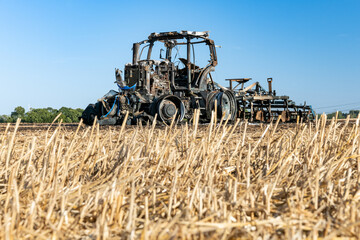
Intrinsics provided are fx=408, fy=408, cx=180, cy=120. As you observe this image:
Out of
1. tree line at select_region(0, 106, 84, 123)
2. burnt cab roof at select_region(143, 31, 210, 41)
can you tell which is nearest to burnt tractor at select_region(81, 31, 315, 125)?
burnt cab roof at select_region(143, 31, 210, 41)

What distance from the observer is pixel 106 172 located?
9.80ft

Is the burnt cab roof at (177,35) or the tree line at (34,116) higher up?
the burnt cab roof at (177,35)

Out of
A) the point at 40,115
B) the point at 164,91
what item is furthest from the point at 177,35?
the point at 40,115

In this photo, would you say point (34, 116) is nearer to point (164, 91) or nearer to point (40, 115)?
point (40, 115)

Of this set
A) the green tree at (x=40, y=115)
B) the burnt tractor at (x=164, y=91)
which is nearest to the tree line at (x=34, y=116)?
the green tree at (x=40, y=115)

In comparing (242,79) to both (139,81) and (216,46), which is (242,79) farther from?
(139,81)

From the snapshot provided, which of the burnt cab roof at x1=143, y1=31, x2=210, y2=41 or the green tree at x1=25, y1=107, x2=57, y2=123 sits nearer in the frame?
the burnt cab roof at x1=143, y1=31, x2=210, y2=41

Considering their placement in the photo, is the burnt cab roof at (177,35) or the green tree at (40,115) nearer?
the burnt cab roof at (177,35)

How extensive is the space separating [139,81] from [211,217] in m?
10.7

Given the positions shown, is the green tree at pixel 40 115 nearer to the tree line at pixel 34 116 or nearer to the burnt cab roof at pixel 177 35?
the tree line at pixel 34 116

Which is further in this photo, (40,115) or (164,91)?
(40,115)

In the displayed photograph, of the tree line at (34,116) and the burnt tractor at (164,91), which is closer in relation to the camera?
the burnt tractor at (164,91)

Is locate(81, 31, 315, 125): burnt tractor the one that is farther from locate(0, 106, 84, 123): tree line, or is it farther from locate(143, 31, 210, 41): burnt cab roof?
locate(0, 106, 84, 123): tree line

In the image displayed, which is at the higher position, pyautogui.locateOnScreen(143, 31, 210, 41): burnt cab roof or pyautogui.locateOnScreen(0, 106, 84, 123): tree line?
pyautogui.locateOnScreen(143, 31, 210, 41): burnt cab roof
